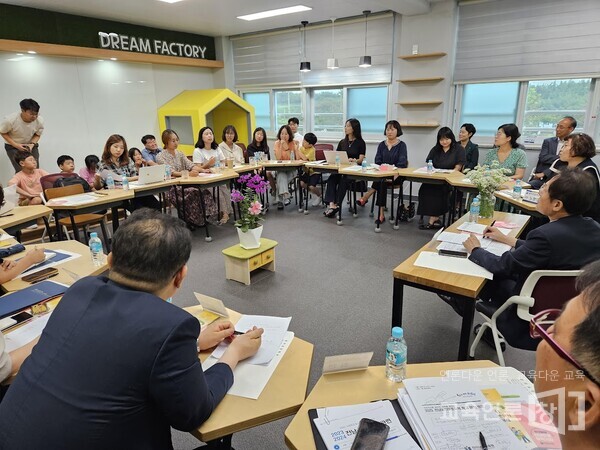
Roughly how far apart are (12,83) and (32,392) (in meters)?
6.37

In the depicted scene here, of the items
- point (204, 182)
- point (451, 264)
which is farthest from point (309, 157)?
point (451, 264)

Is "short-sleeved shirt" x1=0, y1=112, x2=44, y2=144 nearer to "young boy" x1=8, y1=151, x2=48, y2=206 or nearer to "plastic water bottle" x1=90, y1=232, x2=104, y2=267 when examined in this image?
"young boy" x1=8, y1=151, x2=48, y2=206

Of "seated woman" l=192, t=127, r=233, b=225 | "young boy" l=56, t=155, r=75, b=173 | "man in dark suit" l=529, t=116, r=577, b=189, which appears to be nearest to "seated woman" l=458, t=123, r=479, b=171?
"man in dark suit" l=529, t=116, r=577, b=189

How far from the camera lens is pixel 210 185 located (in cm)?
480

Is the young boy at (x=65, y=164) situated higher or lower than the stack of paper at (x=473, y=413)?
higher

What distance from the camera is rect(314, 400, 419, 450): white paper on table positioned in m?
0.92

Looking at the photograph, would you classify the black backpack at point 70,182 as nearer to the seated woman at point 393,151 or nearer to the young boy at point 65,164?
the young boy at point 65,164

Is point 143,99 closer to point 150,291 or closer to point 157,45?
point 157,45

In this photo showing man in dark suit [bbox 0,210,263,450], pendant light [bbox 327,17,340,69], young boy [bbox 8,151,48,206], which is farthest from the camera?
pendant light [bbox 327,17,340,69]

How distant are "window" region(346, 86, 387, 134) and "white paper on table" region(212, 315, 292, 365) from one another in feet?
20.3

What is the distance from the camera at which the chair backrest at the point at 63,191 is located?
3.95 m

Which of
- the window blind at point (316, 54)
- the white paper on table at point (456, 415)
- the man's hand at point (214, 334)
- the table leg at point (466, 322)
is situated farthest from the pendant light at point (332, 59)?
the white paper on table at point (456, 415)

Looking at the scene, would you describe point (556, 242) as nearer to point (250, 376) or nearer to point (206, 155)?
point (250, 376)

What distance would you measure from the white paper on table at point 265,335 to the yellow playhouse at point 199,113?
239 inches
